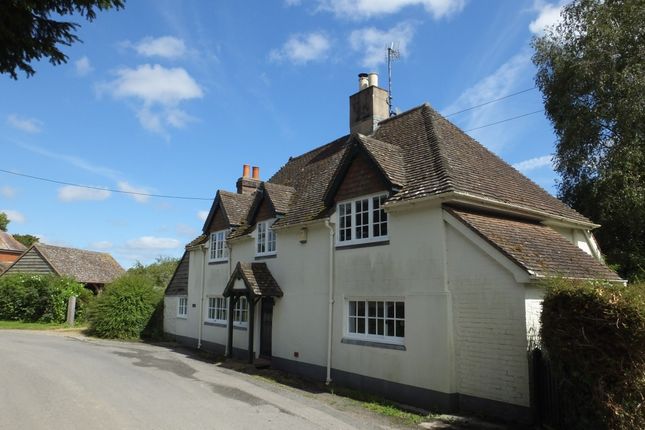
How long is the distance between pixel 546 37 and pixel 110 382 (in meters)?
24.5

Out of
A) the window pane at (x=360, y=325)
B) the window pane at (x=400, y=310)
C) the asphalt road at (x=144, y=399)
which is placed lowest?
the asphalt road at (x=144, y=399)

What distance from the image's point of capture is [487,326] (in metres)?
10.3

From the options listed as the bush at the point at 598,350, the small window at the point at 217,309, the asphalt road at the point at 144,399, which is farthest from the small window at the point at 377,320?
the small window at the point at 217,309

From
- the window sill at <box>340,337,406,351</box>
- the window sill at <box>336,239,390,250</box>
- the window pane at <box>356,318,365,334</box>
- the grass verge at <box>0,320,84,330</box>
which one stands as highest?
the window sill at <box>336,239,390,250</box>

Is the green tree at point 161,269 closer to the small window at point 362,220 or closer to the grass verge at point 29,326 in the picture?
the grass verge at point 29,326

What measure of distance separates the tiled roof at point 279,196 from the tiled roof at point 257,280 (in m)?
2.30

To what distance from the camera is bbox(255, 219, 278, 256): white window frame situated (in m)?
18.3

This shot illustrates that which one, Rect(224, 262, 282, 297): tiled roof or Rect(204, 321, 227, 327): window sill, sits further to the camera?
Rect(204, 321, 227, 327): window sill

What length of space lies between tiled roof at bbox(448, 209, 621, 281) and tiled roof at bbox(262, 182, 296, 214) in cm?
809

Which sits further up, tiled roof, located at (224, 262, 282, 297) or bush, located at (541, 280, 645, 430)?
tiled roof, located at (224, 262, 282, 297)

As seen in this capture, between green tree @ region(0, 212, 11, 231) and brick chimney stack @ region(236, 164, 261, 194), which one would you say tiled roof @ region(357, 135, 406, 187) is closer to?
brick chimney stack @ region(236, 164, 261, 194)

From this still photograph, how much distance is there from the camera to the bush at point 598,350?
23.4ft

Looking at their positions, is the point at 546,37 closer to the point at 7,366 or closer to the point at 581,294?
the point at 581,294

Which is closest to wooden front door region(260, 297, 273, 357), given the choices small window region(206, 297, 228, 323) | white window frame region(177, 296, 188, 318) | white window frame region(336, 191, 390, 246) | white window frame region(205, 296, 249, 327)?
white window frame region(205, 296, 249, 327)
